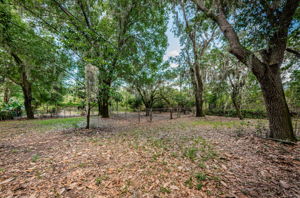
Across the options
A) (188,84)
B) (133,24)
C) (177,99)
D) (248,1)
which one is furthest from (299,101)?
(177,99)

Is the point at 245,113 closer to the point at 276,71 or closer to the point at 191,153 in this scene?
the point at 276,71

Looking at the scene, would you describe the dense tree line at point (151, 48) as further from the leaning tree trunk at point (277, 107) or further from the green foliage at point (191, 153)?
the green foliage at point (191, 153)

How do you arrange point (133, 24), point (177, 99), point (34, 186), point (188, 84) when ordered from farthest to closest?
point (177, 99)
point (188, 84)
point (133, 24)
point (34, 186)

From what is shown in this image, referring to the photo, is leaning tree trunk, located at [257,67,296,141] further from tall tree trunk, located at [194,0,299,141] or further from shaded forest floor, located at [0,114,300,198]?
shaded forest floor, located at [0,114,300,198]

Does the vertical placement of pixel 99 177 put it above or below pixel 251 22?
below

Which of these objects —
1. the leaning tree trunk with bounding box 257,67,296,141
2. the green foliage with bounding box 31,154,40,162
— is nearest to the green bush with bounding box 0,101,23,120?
the green foliage with bounding box 31,154,40,162

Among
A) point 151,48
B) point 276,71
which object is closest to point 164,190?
point 276,71

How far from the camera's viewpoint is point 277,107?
319 cm

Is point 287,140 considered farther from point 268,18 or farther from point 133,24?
point 133,24

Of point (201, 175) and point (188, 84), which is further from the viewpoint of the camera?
point (188, 84)

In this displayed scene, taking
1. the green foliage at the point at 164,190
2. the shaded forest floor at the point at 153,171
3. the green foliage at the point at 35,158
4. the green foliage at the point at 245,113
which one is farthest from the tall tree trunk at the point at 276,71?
the green foliage at the point at 245,113

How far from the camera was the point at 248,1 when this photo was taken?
344 centimetres

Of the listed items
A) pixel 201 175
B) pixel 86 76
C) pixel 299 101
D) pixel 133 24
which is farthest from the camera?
pixel 133 24

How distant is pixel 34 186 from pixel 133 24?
10.4 metres
